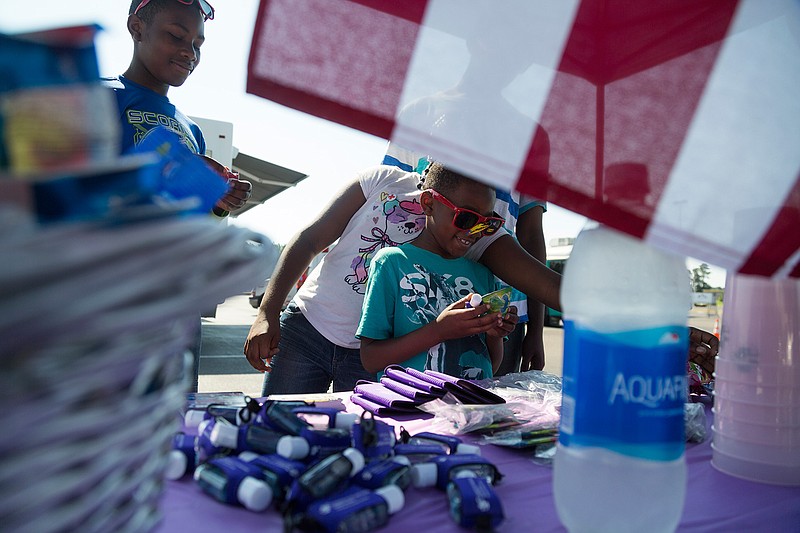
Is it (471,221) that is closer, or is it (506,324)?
(506,324)

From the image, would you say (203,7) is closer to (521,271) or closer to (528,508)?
(521,271)

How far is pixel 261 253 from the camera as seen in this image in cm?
48

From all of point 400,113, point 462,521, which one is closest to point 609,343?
point 462,521

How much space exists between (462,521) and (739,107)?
2.00 ft

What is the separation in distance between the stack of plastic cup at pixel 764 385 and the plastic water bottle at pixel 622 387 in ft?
0.91

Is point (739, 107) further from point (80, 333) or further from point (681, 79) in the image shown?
point (80, 333)

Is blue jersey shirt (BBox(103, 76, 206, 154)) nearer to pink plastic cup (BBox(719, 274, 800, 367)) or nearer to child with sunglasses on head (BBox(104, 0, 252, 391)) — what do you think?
child with sunglasses on head (BBox(104, 0, 252, 391))

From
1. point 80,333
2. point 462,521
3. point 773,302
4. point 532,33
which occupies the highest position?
point 532,33

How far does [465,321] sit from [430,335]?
0.14 meters

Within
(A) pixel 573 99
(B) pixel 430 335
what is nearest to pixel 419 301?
(B) pixel 430 335

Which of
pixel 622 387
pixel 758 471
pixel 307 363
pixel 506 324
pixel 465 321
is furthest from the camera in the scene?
pixel 307 363

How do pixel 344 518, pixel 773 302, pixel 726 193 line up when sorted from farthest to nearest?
1. pixel 773 302
2. pixel 726 193
3. pixel 344 518

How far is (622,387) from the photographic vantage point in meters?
0.56

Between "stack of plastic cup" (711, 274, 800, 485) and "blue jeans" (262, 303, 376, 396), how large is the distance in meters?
1.41
